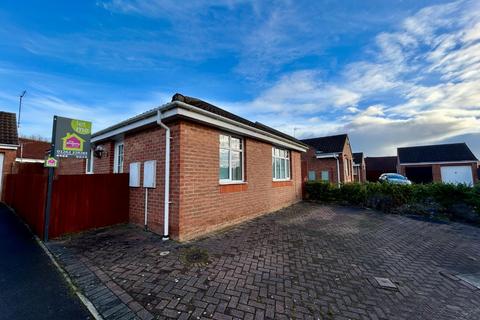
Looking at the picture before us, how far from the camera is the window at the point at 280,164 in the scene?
9469mm

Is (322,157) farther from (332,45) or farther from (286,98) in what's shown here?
(332,45)

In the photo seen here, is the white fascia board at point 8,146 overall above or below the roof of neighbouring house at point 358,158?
below

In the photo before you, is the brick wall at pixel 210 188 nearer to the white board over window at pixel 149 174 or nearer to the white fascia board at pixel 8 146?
the white board over window at pixel 149 174

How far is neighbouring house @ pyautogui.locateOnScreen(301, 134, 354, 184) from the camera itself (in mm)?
18766

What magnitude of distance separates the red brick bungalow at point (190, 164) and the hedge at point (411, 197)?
18.2 feet

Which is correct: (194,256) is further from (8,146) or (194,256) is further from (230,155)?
(8,146)

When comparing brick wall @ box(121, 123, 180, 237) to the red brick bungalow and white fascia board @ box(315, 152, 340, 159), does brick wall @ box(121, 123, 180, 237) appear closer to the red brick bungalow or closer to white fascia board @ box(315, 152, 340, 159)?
the red brick bungalow

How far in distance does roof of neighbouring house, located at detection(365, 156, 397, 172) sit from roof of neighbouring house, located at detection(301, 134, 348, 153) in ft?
75.8

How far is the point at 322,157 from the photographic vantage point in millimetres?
19547

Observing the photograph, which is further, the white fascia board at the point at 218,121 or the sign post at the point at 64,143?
the sign post at the point at 64,143

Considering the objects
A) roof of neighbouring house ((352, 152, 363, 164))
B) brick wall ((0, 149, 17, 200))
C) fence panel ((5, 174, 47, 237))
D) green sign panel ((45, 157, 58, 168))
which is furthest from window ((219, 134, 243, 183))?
roof of neighbouring house ((352, 152, 363, 164))

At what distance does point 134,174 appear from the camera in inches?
248

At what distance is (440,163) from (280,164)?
28.0 m

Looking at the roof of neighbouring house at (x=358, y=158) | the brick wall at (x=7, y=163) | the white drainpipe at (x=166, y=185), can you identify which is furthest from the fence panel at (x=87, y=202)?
the roof of neighbouring house at (x=358, y=158)
